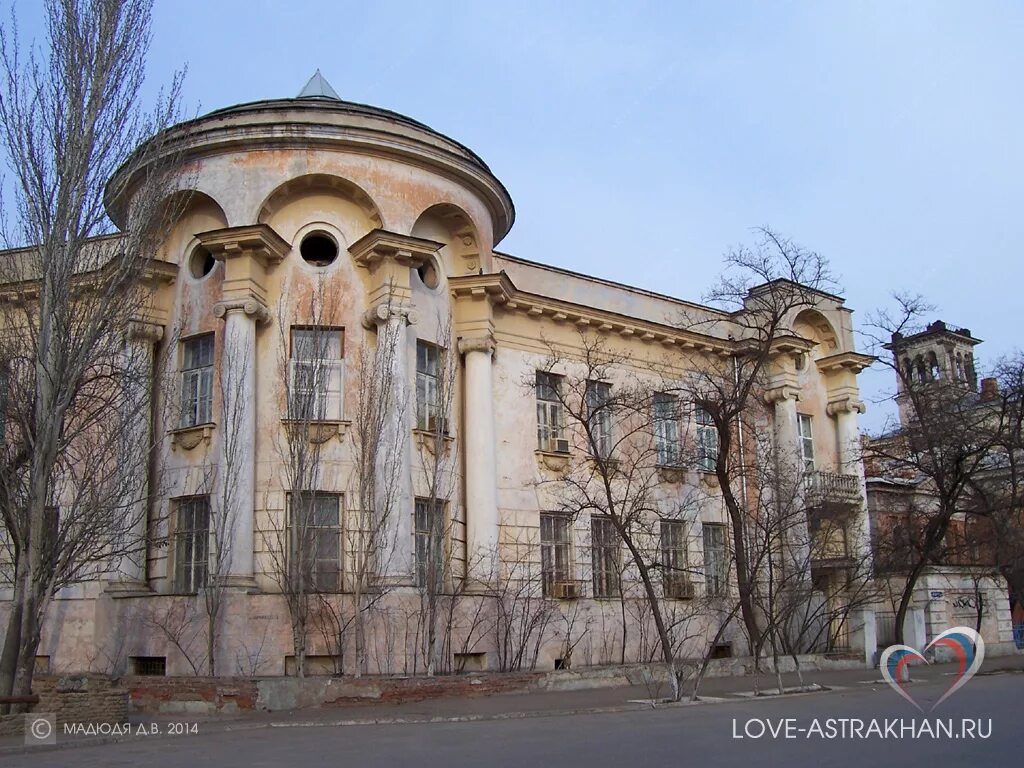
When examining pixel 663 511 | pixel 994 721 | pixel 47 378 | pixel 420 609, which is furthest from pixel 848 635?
pixel 47 378

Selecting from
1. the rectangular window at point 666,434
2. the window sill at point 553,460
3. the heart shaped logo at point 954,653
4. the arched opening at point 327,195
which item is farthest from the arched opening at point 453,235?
the heart shaped logo at point 954,653

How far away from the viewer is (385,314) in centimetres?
2005

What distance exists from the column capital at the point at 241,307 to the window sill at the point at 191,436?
7.11 feet

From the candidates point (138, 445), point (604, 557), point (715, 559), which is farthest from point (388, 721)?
point (715, 559)

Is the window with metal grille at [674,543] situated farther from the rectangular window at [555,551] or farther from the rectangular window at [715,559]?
the rectangular window at [555,551]

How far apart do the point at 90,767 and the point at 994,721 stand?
10.2m

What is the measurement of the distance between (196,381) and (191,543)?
3.26 meters

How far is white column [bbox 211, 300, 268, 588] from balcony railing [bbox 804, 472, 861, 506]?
14679mm

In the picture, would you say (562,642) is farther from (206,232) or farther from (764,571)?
(206,232)

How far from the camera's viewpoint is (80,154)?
51.5ft

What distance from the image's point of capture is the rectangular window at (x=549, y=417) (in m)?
24.3

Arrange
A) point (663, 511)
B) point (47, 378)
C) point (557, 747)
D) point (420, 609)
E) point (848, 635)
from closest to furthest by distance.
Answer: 1. point (557, 747)
2. point (47, 378)
3. point (420, 609)
4. point (663, 511)
5. point (848, 635)

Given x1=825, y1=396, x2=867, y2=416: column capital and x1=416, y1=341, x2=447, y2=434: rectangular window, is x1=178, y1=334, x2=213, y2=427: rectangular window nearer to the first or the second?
x1=416, y1=341, x2=447, y2=434: rectangular window

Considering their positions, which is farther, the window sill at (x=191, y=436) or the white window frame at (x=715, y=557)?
the white window frame at (x=715, y=557)
